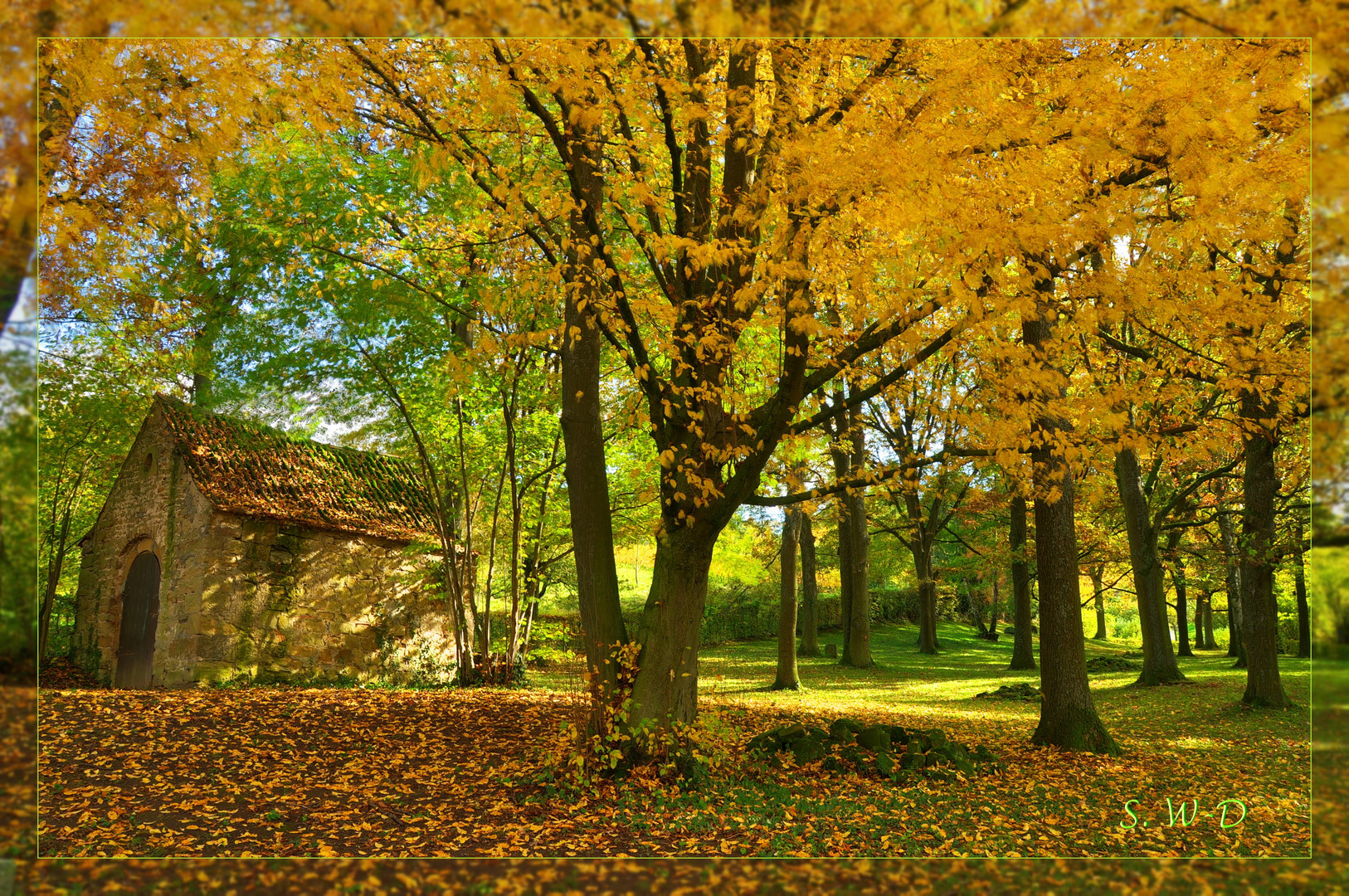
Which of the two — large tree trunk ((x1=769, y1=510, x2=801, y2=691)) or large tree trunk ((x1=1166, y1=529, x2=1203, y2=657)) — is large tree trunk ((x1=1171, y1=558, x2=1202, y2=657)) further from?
large tree trunk ((x1=769, y1=510, x2=801, y2=691))

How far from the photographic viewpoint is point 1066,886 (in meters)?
4.04

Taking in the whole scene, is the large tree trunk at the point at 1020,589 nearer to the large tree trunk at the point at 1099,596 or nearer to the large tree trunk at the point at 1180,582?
the large tree trunk at the point at 1180,582

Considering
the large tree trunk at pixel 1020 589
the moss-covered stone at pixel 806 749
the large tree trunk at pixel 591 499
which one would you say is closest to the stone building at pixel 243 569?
the large tree trunk at pixel 591 499

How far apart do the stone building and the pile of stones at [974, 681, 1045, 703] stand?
9.56 metres

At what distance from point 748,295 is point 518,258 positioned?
323 centimetres

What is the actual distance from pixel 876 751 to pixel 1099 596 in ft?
77.1

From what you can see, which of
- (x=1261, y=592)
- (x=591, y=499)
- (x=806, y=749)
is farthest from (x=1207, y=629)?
(x=591, y=499)

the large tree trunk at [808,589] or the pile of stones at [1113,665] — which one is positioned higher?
the large tree trunk at [808,589]

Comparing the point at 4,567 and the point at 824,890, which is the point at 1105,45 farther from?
the point at 4,567

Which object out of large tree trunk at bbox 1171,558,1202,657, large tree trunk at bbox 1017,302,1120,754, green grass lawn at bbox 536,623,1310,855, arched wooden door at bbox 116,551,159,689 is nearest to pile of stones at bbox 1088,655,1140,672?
large tree trunk at bbox 1171,558,1202,657

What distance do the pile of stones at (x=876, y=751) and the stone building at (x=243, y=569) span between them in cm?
772

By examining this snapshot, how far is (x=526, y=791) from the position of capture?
19.3ft

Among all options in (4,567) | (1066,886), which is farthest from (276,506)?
(1066,886)

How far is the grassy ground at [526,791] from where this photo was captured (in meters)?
4.76
